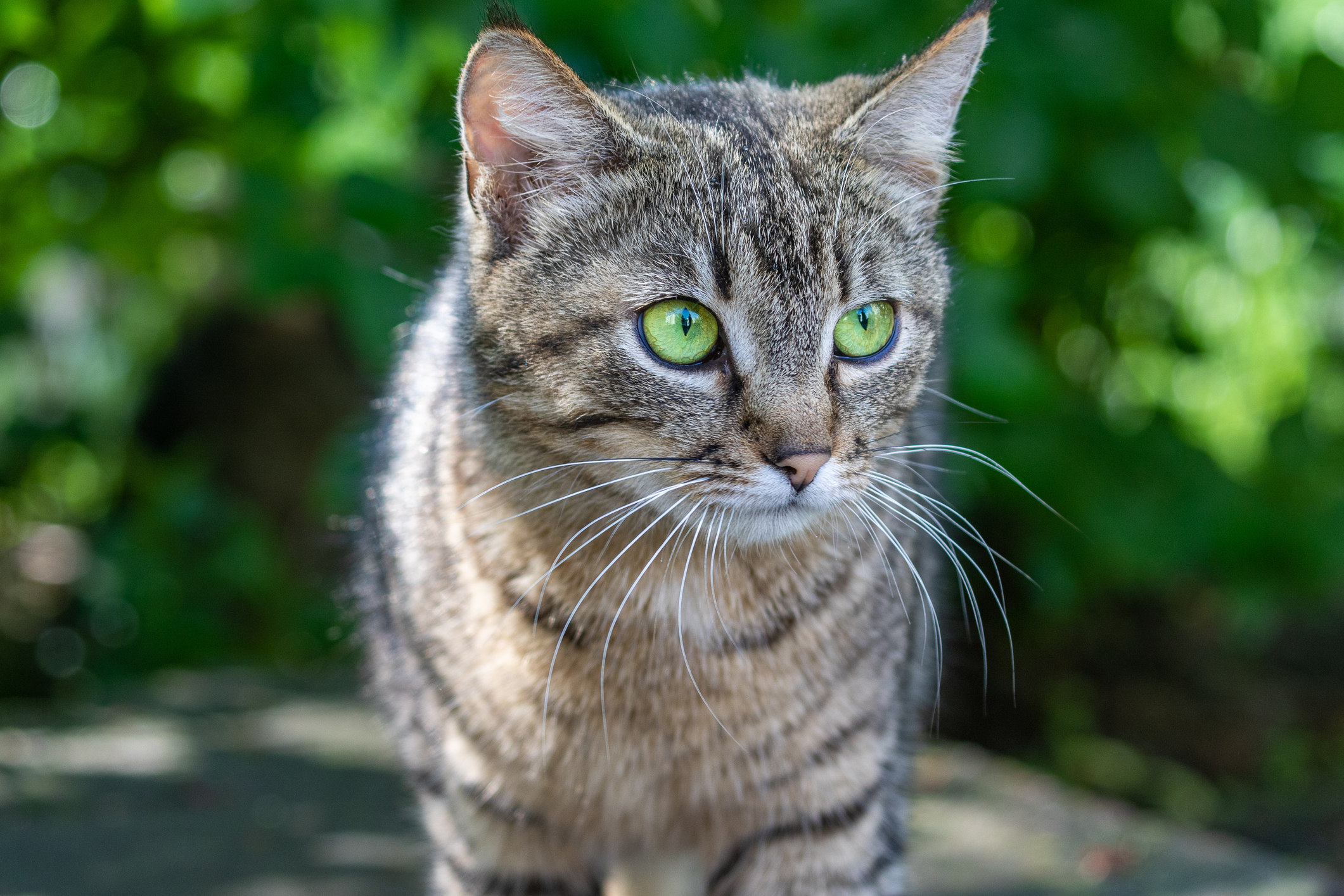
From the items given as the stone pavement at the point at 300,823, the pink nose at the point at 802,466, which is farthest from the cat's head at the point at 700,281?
the stone pavement at the point at 300,823

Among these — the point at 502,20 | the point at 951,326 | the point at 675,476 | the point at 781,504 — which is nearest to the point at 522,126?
the point at 502,20

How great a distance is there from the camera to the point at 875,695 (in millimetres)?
1945

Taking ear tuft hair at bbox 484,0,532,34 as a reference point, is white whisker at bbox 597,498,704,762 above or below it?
below

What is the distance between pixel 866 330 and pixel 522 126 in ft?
1.88

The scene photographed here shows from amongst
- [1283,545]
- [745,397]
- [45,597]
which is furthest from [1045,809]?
[45,597]

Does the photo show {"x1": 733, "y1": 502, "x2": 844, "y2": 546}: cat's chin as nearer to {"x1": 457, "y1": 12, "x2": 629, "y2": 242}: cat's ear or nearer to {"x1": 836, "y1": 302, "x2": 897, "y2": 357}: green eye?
{"x1": 836, "y1": 302, "x2": 897, "y2": 357}: green eye

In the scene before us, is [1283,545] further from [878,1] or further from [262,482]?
[262,482]

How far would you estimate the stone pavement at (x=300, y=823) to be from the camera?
8.45 ft

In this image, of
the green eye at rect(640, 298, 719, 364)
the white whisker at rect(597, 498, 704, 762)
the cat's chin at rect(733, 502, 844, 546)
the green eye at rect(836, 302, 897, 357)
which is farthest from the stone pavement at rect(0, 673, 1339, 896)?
the green eye at rect(640, 298, 719, 364)

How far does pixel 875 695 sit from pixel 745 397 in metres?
0.63

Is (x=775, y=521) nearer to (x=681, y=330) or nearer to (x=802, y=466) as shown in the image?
(x=802, y=466)

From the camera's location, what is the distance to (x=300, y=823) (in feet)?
9.46

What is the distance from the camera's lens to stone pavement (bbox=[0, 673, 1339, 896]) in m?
2.58

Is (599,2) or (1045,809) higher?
(599,2)
